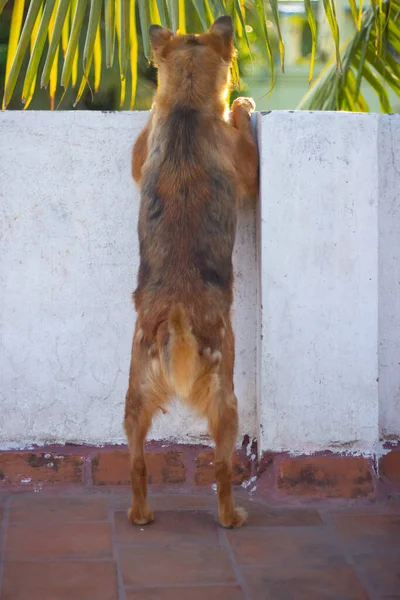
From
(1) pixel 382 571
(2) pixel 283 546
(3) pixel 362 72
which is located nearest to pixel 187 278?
(2) pixel 283 546

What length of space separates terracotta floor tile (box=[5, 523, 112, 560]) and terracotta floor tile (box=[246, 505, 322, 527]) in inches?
27.2

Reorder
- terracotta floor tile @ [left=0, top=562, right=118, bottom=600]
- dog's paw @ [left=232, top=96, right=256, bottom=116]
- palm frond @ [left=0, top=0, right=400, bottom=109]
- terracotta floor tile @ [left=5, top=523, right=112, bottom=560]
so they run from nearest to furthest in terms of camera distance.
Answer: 1. terracotta floor tile @ [left=0, top=562, right=118, bottom=600]
2. terracotta floor tile @ [left=5, top=523, right=112, bottom=560]
3. palm frond @ [left=0, top=0, right=400, bottom=109]
4. dog's paw @ [left=232, top=96, right=256, bottom=116]

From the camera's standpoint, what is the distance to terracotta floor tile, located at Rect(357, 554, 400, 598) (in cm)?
321

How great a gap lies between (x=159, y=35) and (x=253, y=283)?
130 cm

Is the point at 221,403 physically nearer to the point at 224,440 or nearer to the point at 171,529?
the point at 224,440

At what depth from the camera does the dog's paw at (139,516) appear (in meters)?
3.84

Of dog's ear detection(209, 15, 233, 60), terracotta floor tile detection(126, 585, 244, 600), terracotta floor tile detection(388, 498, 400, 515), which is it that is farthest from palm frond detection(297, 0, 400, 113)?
terracotta floor tile detection(126, 585, 244, 600)

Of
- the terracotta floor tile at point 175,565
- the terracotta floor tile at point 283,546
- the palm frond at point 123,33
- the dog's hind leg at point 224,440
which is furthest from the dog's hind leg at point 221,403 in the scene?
the palm frond at point 123,33

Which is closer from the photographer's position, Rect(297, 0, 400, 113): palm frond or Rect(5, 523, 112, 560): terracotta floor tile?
Rect(5, 523, 112, 560): terracotta floor tile

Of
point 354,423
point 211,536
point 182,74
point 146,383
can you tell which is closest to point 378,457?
point 354,423

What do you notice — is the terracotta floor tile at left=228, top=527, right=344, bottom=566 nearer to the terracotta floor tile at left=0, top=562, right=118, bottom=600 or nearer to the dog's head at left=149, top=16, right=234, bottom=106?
the terracotta floor tile at left=0, top=562, right=118, bottom=600

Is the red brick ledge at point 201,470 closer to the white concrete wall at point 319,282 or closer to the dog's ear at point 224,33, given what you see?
the white concrete wall at point 319,282

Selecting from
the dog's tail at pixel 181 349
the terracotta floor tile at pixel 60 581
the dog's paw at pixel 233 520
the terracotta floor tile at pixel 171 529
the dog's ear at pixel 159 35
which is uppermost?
the dog's ear at pixel 159 35

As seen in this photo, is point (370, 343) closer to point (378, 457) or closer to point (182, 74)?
point (378, 457)
